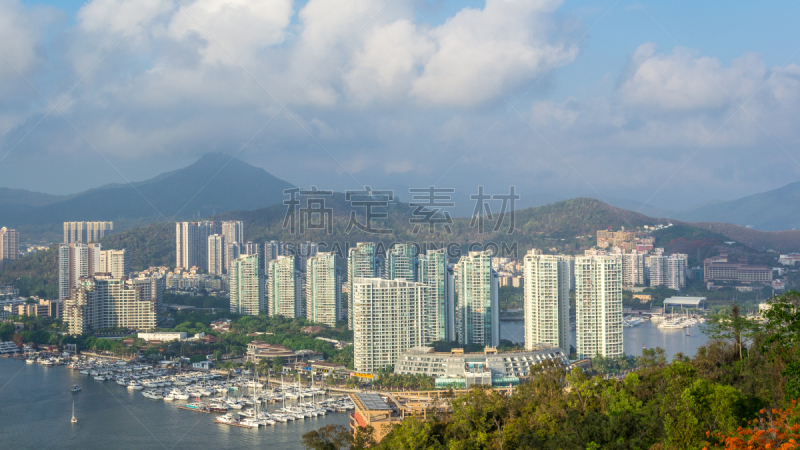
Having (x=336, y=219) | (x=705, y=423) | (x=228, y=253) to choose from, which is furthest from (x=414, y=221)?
(x=705, y=423)

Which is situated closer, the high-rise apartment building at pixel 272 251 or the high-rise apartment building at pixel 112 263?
the high-rise apartment building at pixel 112 263

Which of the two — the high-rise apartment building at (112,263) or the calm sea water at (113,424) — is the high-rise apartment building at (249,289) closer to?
the high-rise apartment building at (112,263)

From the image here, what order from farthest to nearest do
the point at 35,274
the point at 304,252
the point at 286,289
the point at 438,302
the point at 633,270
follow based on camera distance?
the point at 304,252, the point at 35,274, the point at 633,270, the point at 286,289, the point at 438,302

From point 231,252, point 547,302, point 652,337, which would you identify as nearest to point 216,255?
point 231,252

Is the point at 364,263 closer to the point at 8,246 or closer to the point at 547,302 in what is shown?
the point at 547,302

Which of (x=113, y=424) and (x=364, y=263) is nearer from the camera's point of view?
(x=113, y=424)

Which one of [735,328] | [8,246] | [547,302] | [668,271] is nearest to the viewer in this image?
[735,328]

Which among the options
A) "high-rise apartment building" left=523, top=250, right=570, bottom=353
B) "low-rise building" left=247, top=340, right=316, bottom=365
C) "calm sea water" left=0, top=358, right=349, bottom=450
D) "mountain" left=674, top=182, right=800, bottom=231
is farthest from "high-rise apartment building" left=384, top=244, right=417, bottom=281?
"mountain" left=674, top=182, right=800, bottom=231

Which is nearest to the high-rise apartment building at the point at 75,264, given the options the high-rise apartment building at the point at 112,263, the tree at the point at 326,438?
the high-rise apartment building at the point at 112,263
